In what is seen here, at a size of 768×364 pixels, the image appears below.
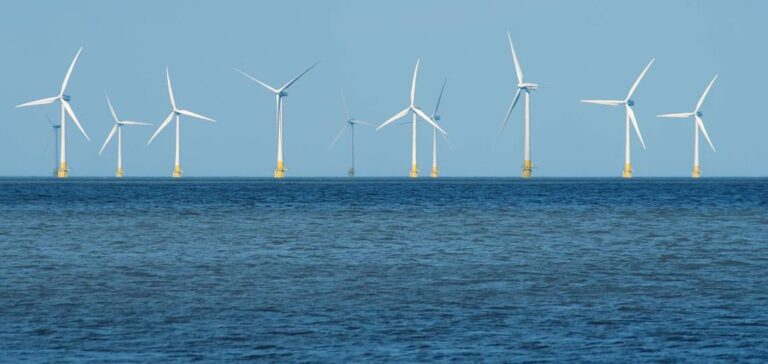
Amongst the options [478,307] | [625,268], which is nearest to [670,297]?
[478,307]

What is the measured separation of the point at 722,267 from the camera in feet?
133

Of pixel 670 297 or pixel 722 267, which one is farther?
pixel 722 267

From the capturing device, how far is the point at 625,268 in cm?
4006

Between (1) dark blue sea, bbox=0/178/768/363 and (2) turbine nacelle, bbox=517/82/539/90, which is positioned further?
(2) turbine nacelle, bbox=517/82/539/90

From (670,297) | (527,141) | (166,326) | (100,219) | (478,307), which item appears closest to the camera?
(166,326)

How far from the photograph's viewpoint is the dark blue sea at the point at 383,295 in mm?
23703

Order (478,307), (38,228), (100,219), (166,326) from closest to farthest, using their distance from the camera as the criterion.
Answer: (166,326)
(478,307)
(38,228)
(100,219)

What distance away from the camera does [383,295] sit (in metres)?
32.2

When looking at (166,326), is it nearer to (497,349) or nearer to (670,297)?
(497,349)

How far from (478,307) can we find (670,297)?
5.05 m

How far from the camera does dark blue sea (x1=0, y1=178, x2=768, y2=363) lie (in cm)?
2370

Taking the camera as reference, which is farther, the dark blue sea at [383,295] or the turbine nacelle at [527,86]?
the turbine nacelle at [527,86]

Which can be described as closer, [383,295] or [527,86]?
[383,295]

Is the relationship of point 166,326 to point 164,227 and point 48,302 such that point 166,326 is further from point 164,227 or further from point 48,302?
point 164,227
